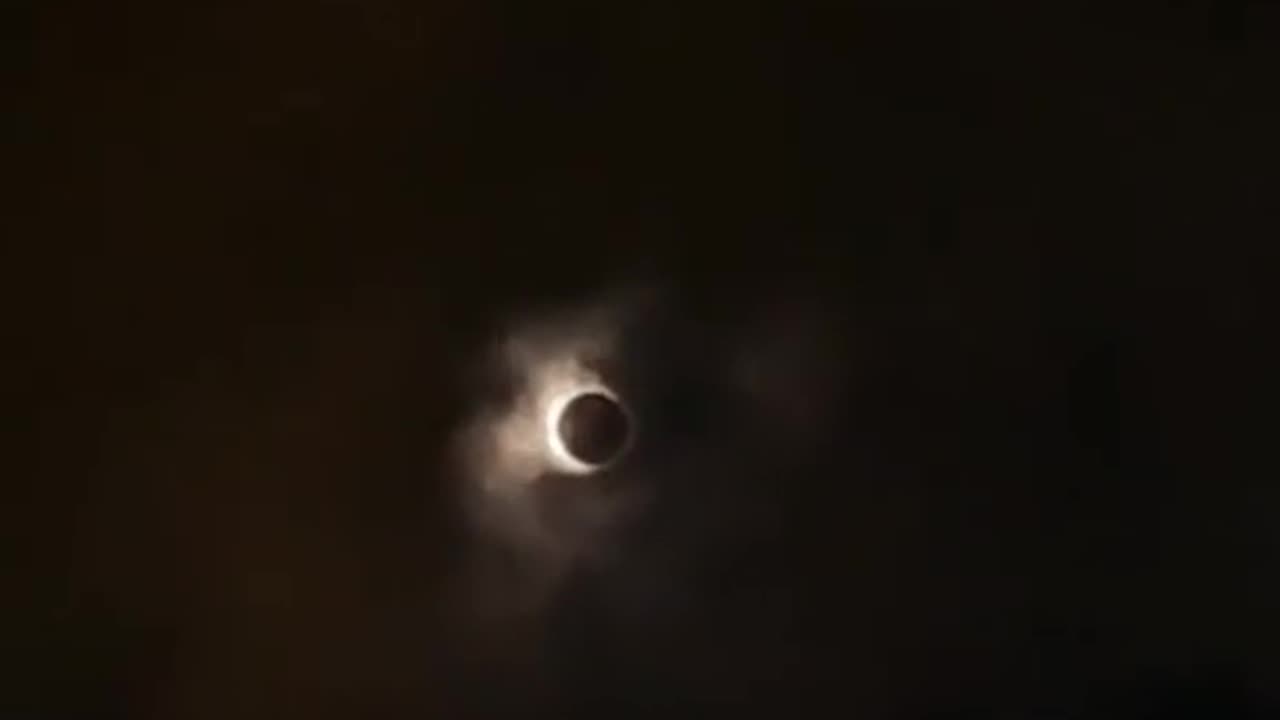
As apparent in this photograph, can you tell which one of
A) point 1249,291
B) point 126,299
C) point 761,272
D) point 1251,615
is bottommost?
point 1251,615

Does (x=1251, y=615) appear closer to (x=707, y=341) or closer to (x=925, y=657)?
(x=925, y=657)

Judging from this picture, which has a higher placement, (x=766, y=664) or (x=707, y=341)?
(x=707, y=341)

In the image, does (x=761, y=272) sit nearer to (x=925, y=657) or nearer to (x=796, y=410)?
(x=796, y=410)

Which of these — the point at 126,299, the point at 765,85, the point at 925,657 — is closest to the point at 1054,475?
the point at 925,657

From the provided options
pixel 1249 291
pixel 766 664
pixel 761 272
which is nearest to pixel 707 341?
pixel 761 272
